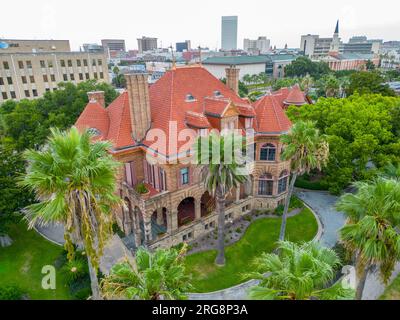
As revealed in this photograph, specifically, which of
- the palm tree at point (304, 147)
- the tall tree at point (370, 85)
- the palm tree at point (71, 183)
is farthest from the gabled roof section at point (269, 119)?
the tall tree at point (370, 85)

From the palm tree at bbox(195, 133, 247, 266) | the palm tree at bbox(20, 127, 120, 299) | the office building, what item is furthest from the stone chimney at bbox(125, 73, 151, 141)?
the office building

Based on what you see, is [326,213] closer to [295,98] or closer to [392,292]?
[392,292]

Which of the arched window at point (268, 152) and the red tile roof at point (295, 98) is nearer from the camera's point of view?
the arched window at point (268, 152)

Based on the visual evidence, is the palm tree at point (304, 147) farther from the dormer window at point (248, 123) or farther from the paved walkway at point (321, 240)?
the dormer window at point (248, 123)

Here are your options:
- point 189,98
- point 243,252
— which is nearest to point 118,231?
point 243,252

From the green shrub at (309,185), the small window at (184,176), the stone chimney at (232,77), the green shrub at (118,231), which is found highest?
the stone chimney at (232,77)
